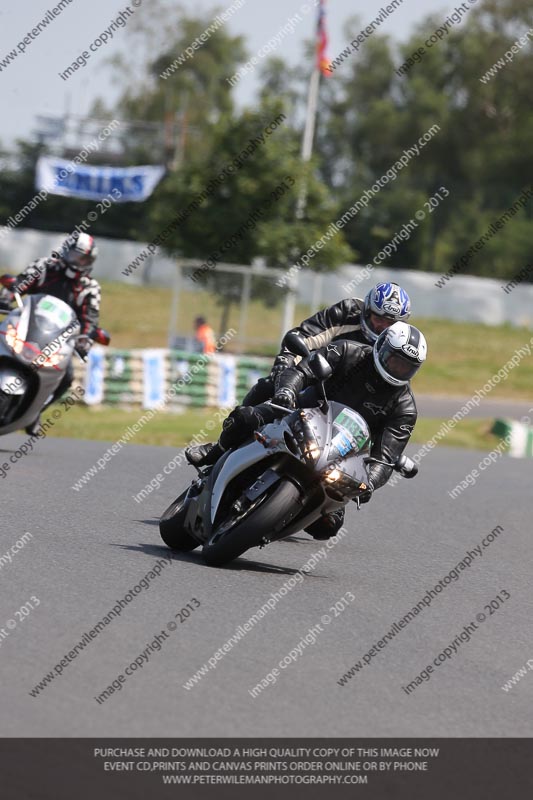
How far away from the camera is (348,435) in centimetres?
738

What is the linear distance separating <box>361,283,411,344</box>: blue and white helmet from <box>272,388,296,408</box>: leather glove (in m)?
1.25

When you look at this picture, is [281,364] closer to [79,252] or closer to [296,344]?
[296,344]

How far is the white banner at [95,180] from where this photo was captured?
4844 centimetres

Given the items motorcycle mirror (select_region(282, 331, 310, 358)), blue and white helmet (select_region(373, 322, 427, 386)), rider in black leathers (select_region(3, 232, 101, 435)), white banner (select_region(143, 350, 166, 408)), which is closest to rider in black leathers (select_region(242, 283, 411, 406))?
blue and white helmet (select_region(373, 322, 427, 386))

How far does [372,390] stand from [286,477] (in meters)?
1.33

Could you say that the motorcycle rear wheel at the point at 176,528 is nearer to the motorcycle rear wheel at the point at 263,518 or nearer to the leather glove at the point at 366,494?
the motorcycle rear wheel at the point at 263,518

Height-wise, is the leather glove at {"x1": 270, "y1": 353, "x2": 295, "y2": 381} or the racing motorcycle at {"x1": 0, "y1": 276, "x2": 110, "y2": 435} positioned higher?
the leather glove at {"x1": 270, "y1": 353, "x2": 295, "y2": 381}

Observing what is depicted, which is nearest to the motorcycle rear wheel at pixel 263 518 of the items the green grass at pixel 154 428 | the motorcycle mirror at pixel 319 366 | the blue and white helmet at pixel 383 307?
the motorcycle mirror at pixel 319 366

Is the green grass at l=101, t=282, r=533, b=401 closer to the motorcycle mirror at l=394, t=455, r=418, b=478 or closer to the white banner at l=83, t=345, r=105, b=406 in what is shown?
the white banner at l=83, t=345, r=105, b=406

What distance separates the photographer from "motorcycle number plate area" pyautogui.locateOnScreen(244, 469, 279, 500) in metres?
7.26

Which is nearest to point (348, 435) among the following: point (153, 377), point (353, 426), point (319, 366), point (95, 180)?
point (353, 426)

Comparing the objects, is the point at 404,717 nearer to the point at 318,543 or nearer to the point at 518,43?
the point at 318,543

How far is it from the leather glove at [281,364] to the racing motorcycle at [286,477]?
0.48 meters

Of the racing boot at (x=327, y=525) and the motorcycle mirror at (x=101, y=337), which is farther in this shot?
the motorcycle mirror at (x=101, y=337)
